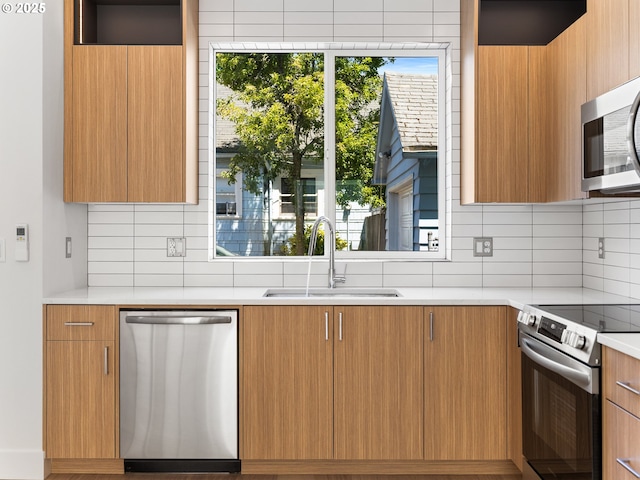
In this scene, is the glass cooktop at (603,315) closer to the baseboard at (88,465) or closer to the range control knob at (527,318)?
the range control knob at (527,318)

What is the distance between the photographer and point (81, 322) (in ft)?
8.90

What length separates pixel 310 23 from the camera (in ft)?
10.8

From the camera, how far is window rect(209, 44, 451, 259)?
345 cm

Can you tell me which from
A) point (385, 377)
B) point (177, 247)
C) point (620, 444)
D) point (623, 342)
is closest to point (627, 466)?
point (620, 444)

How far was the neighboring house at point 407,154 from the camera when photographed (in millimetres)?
3443

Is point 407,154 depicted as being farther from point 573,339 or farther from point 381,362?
point 573,339

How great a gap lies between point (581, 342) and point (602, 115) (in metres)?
0.98

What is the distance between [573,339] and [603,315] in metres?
0.35

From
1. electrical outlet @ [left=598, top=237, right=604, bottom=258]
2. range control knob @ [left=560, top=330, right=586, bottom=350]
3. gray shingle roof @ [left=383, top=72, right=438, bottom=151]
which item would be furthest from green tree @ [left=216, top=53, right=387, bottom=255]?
range control knob @ [left=560, top=330, right=586, bottom=350]

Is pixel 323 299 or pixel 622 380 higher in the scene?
pixel 323 299

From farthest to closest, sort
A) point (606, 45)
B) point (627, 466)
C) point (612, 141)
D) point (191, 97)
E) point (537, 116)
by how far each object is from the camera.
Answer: point (191, 97), point (537, 116), point (606, 45), point (612, 141), point (627, 466)

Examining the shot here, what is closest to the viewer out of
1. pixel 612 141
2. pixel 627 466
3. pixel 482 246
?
pixel 627 466

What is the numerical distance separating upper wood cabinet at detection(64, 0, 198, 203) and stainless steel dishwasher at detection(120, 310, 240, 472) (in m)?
0.73

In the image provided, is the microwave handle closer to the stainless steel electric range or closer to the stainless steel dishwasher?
the stainless steel electric range
